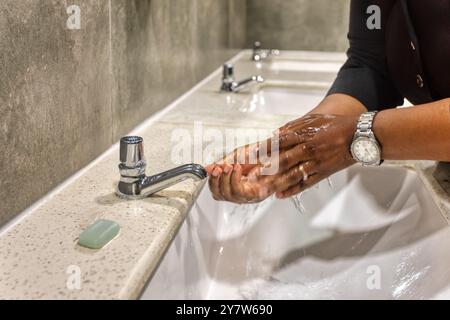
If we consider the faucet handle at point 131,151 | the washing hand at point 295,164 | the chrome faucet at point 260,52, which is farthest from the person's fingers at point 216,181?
the chrome faucet at point 260,52

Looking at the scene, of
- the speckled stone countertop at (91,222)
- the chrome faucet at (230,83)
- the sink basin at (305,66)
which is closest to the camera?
the speckled stone countertop at (91,222)

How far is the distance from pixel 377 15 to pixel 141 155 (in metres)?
0.46

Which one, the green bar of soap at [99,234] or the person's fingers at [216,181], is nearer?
the green bar of soap at [99,234]

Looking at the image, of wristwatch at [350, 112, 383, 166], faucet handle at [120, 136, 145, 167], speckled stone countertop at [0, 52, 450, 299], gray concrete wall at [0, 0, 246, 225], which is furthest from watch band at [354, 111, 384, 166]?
gray concrete wall at [0, 0, 246, 225]

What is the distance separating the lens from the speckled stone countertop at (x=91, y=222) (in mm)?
491

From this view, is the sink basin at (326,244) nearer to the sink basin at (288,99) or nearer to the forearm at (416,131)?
the forearm at (416,131)

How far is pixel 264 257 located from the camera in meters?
0.87

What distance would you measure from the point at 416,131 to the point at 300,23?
155 cm

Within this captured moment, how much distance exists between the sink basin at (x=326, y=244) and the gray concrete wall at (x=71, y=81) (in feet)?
0.65

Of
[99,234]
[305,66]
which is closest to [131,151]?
[99,234]

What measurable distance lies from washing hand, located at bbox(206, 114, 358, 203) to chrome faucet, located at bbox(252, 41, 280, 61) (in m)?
1.25

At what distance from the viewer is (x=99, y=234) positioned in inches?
22.4

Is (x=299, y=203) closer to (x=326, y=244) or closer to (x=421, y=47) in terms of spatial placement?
(x=326, y=244)
